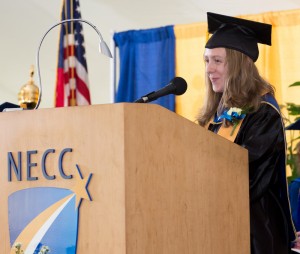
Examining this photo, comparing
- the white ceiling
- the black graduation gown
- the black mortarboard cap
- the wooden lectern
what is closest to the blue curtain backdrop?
the white ceiling

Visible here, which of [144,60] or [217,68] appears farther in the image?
[144,60]

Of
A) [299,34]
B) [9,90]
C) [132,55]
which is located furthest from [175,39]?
[9,90]

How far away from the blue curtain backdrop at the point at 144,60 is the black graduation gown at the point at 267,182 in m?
3.72

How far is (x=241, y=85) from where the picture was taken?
3287 millimetres

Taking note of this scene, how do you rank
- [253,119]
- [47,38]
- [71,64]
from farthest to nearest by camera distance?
[47,38] → [71,64] → [253,119]

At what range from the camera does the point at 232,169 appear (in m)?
2.74

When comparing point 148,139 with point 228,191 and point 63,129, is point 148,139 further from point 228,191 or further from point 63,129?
point 228,191

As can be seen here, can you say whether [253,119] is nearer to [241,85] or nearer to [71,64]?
[241,85]

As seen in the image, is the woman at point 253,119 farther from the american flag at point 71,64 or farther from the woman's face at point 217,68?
the american flag at point 71,64

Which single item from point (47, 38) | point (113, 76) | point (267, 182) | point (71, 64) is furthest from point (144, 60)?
point (267, 182)

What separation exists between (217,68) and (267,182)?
2.24 ft

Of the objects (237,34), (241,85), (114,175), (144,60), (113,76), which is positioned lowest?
(114,175)

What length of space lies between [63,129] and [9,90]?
5.33 meters

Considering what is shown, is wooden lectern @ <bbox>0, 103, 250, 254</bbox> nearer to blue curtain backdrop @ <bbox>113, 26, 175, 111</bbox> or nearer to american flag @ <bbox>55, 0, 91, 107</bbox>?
american flag @ <bbox>55, 0, 91, 107</bbox>
